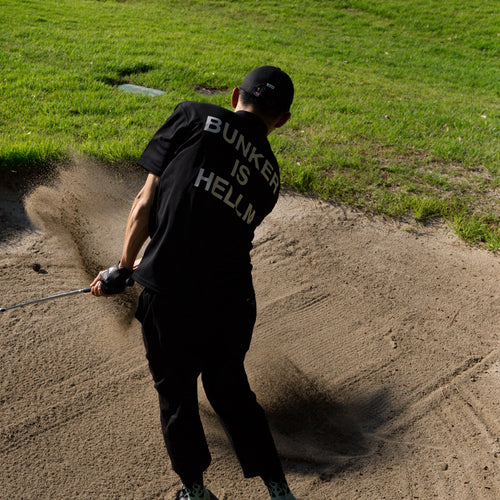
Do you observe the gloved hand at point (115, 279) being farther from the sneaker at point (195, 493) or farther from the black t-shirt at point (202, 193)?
the sneaker at point (195, 493)

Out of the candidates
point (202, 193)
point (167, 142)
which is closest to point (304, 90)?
point (167, 142)

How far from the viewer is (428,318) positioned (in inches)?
175

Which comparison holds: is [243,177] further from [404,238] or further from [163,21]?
[163,21]

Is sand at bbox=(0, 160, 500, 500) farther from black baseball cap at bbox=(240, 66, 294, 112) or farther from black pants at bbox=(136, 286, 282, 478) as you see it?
black baseball cap at bbox=(240, 66, 294, 112)

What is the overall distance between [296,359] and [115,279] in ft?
→ 5.53

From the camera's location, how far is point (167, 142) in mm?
2430

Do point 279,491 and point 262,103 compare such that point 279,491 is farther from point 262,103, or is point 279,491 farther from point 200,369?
point 262,103

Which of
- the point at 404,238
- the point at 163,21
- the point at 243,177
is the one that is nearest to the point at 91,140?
the point at 404,238

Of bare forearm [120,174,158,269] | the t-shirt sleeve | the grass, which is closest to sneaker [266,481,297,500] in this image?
bare forearm [120,174,158,269]

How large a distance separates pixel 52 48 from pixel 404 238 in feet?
19.5

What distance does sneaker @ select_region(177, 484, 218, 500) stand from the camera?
276cm

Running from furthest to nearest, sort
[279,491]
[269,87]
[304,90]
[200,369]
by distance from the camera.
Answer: [304,90], [279,491], [200,369], [269,87]

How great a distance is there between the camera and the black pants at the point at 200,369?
97.7 inches

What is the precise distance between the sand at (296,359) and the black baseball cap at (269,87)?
5.98ft
